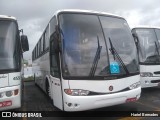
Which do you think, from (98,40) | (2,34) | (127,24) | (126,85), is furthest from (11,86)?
(127,24)

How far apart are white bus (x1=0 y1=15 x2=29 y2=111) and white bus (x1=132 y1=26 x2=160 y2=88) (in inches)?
201

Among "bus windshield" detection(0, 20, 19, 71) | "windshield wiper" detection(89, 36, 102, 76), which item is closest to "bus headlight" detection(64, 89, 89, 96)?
"windshield wiper" detection(89, 36, 102, 76)

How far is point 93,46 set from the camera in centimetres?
694

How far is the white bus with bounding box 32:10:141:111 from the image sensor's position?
6.53 m

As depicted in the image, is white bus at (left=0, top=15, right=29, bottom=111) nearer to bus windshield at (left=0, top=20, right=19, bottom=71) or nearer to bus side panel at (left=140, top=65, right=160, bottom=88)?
bus windshield at (left=0, top=20, right=19, bottom=71)

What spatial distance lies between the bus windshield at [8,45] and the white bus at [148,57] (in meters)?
5.39

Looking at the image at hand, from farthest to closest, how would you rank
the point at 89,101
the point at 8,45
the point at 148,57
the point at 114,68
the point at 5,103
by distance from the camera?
1. the point at 148,57
2. the point at 8,45
3. the point at 114,68
4. the point at 5,103
5. the point at 89,101

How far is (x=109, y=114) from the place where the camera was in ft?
24.9

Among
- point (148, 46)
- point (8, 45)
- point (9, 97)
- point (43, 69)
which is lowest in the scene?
point (9, 97)

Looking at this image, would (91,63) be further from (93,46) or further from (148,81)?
(148,81)

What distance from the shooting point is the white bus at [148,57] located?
35.0 ft

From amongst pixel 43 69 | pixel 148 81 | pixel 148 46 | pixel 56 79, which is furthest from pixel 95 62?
pixel 148 46

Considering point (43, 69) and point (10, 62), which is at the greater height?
point (10, 62)

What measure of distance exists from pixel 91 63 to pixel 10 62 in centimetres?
223
